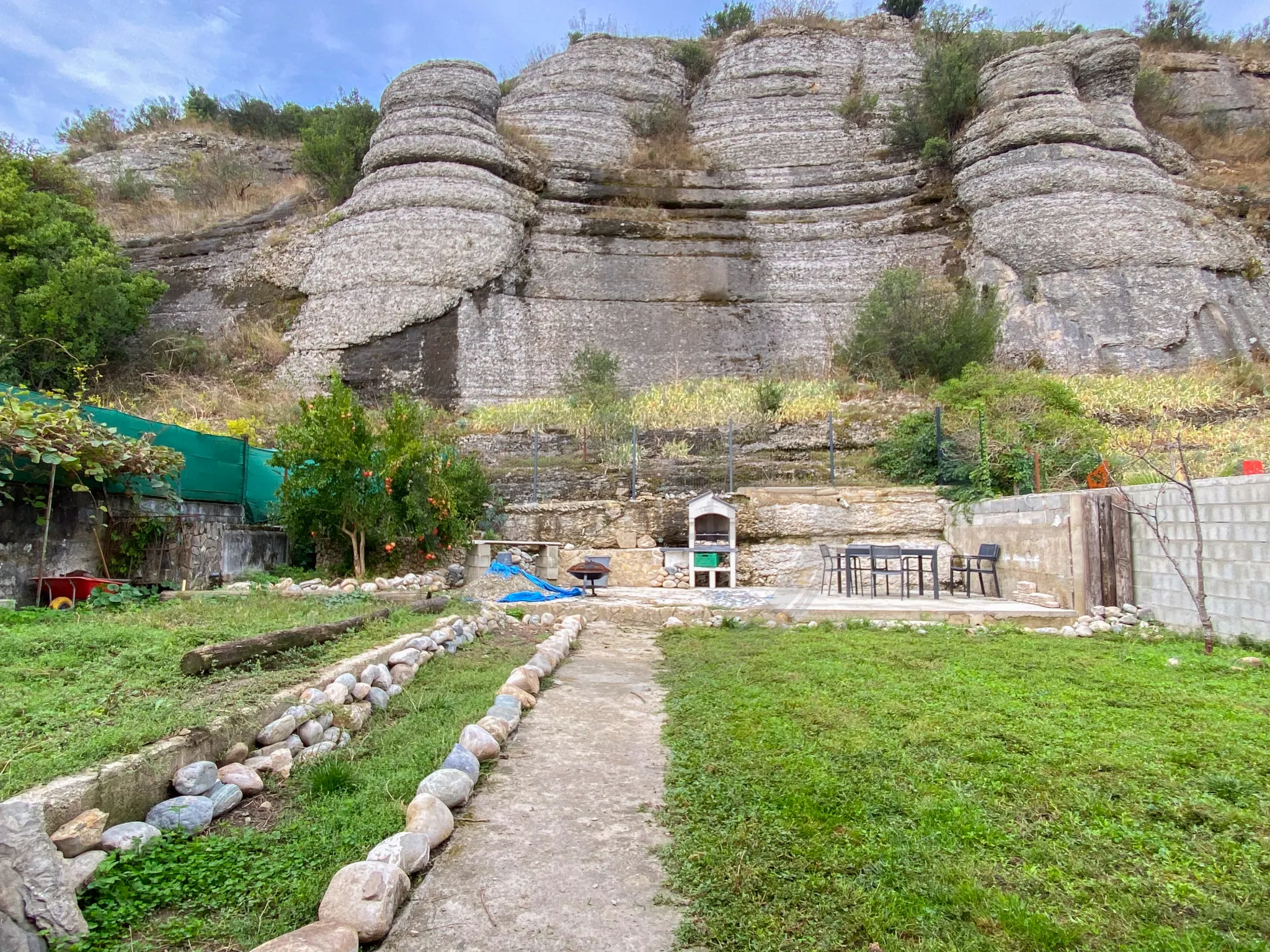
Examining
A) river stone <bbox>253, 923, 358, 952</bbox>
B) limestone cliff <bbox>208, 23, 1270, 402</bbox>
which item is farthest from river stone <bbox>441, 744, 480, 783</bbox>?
limestone cliff <bbox>208, 23, 1270, 402</bbox>

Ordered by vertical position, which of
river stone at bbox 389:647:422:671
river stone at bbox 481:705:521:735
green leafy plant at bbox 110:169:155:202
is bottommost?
river stone at bbox 481:705:521:735

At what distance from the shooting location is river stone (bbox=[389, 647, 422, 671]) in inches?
193

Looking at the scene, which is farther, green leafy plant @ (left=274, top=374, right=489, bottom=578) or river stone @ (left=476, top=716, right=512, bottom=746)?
green leafy plant @ (left=274, top=374, right=489, bottom=578)

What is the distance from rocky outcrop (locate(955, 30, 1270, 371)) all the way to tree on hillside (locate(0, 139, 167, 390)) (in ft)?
80.5

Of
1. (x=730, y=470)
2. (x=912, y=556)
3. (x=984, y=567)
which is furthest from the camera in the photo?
(x=730, y=470)

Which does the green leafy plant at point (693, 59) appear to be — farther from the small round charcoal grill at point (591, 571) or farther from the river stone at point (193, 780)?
the river stone at point (193, 780)

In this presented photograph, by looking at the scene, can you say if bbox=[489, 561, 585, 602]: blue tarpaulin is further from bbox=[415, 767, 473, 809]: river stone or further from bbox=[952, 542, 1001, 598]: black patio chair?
bbox=[415, 767, 473, 809]: river stone

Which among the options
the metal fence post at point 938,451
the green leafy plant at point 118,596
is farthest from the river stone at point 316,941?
the metal fence post at point 938,451

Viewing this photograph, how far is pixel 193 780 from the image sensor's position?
269 centimetres

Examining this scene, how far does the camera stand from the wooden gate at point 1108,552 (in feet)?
24.0

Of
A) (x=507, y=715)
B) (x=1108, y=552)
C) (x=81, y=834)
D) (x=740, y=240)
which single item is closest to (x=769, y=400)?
(x=1108, y=552)

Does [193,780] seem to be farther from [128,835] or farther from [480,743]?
[480,743]

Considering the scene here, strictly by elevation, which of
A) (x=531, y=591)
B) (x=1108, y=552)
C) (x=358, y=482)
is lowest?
(x=531, y=591)

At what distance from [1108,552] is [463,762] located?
719 centimetres
